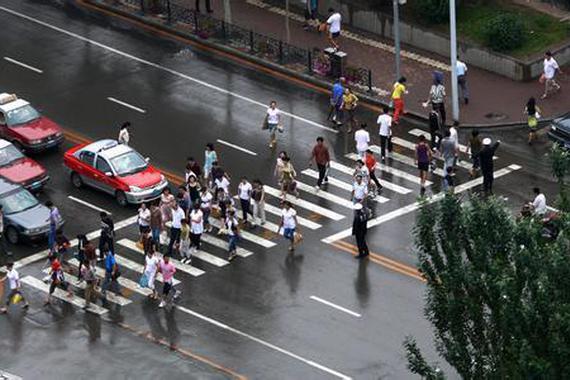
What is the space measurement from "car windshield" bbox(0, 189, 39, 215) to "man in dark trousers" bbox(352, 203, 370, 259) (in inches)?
364

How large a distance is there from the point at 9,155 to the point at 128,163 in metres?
3.62

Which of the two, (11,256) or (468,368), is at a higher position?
(468,368)

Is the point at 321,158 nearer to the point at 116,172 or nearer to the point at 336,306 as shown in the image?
the point at 116,172

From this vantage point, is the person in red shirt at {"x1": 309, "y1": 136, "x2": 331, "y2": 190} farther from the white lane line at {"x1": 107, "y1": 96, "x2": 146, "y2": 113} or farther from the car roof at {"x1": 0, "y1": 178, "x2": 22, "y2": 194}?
the car roof at {"x1": 0, "y1": 178, "x2": 22, "y2": 194}

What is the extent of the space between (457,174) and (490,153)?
7.05 ft

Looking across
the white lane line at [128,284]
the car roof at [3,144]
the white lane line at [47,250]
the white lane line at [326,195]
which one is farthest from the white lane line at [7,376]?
the white lane line at [326,195]

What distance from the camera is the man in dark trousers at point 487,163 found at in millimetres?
46688

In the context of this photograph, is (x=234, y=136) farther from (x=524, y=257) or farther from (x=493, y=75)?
(x=524, y=257)

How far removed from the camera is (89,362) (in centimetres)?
3981

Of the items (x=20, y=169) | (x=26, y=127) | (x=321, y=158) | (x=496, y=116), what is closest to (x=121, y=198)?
(x=20, y=169)

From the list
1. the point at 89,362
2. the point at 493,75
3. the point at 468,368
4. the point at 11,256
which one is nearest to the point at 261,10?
the point at 493,75

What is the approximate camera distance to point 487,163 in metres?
46.9

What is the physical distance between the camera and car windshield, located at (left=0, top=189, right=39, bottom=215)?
4559cm

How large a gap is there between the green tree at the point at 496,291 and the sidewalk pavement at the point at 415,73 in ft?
77.8
